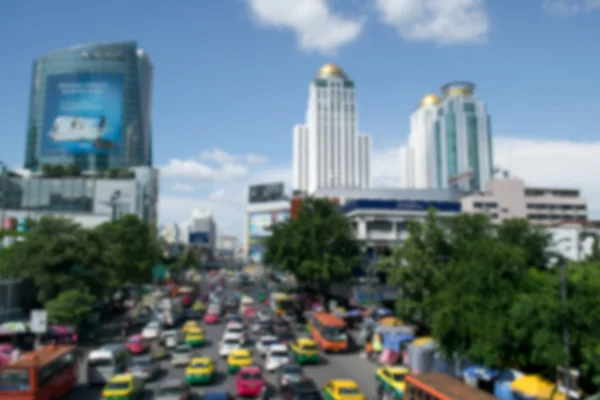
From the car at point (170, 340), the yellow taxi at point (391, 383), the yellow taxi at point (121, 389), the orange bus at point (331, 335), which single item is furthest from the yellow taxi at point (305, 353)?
the yellow taxi at point (121, 389)

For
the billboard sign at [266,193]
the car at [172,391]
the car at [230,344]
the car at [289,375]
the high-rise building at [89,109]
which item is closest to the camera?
the car at [172,391]

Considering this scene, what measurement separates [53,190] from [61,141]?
1183 inches

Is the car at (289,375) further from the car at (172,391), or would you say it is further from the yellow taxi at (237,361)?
the car at (172,391)

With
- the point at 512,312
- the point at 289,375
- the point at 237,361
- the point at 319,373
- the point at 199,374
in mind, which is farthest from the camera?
the point at 319,373

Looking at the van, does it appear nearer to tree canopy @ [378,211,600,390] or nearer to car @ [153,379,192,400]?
car @ [153,379,192,400]

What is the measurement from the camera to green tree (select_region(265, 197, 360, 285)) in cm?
4406

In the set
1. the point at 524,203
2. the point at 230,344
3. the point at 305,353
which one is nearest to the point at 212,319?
the point at 230,344

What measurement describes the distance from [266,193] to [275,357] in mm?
115908

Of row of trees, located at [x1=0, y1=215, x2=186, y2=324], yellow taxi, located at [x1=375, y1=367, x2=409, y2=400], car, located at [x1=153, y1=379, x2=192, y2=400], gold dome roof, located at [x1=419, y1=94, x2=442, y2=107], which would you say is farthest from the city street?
gold dome roof, located at [x1=419, y1=94, x2=442, y2=107]

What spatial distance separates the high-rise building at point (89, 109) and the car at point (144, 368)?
334 feet

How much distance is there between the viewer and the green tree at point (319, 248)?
145 feet

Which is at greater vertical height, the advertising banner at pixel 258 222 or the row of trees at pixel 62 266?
the advertising banner at pixel 258 222

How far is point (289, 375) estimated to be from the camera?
19625 mm

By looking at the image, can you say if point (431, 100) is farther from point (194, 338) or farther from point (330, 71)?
point (194, 338)
